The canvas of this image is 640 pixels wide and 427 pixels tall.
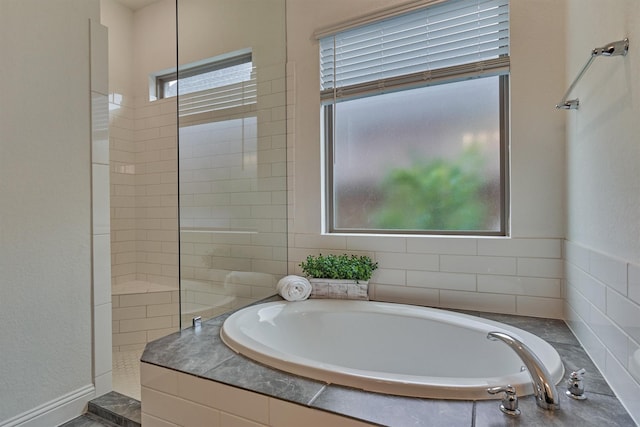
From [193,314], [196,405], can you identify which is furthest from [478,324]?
[193,314]

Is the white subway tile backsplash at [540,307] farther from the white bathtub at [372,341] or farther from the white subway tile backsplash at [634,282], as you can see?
the white subway tile backsplash at [634,282]

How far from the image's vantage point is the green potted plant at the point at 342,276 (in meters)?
2.01

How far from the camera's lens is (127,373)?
86.2 inches

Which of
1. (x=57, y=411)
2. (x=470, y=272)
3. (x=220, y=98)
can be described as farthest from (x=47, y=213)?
(x=470, y=272)

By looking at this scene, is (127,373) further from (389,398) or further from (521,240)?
(521,240)

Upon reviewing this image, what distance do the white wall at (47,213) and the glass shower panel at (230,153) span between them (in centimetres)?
46

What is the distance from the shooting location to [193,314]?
1715 mm

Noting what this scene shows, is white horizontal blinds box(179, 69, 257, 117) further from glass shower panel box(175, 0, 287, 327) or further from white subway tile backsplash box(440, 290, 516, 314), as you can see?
white subway tile backsplash box(440, 290, 516, 314)

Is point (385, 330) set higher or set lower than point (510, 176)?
lower

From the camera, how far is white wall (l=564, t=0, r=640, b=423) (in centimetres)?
93

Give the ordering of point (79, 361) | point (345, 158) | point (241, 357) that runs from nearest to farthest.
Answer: point (241, 357)
point (79, 361)
point (345, 158)

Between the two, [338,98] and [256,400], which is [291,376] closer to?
[256,400]

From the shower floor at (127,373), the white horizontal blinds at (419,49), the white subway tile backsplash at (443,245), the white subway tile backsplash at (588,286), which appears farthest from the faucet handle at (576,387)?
the shower floor at (127,373)

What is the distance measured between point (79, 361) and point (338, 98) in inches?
81.5
